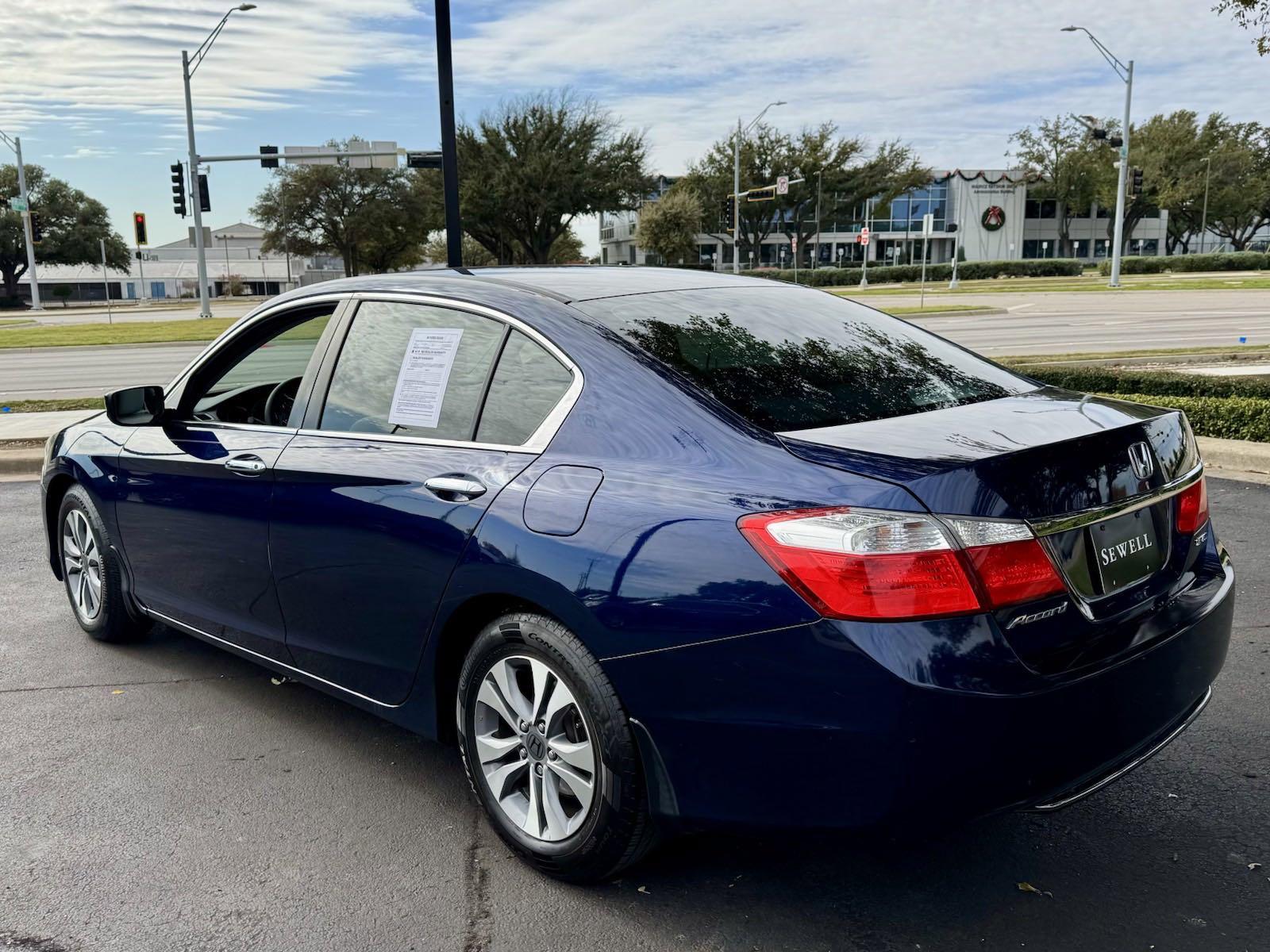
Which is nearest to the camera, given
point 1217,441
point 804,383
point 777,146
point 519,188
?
point 804,383

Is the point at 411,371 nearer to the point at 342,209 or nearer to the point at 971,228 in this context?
the point at 342,209

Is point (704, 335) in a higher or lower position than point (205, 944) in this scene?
higher

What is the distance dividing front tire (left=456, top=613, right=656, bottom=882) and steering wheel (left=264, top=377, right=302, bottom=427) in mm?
1356

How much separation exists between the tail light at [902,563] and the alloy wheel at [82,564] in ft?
11.7

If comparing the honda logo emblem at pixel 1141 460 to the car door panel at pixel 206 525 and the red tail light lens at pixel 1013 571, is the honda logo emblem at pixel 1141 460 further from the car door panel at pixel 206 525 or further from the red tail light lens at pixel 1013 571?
the car door panel at pixel 206 525

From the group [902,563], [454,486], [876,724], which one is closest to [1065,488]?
[902,563]

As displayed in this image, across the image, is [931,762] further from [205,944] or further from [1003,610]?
[205,944]

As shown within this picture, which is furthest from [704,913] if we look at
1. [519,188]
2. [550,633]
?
[519,188]

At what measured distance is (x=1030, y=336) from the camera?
2194 cm

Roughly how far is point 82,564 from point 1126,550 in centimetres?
437

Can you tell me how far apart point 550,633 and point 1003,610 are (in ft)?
3.55

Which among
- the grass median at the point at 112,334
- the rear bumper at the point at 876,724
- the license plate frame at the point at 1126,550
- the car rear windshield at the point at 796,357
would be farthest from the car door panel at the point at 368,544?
the grass median at the point at 112,334

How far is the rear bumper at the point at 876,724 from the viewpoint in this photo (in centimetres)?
230

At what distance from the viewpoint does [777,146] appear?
77.4 m
